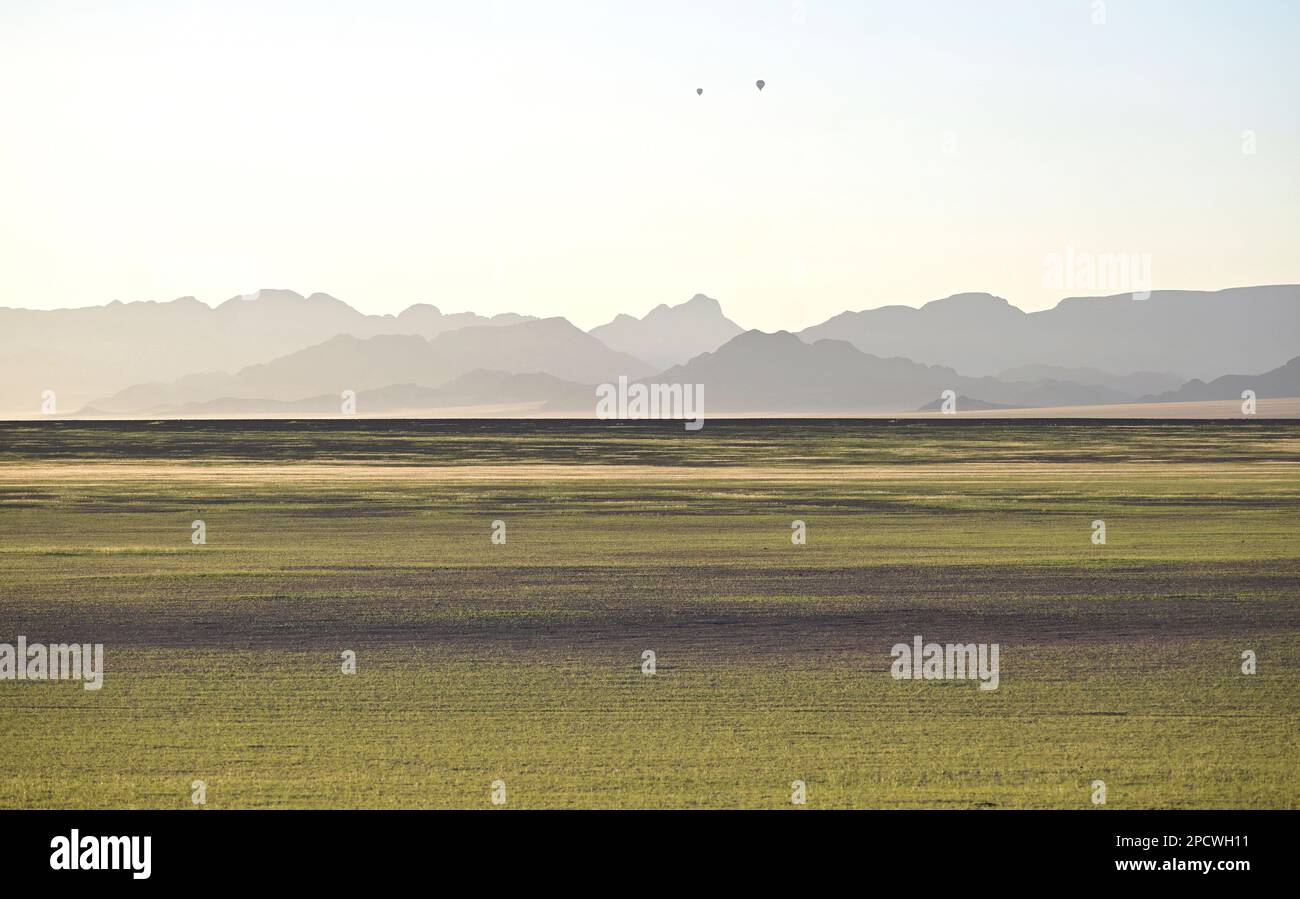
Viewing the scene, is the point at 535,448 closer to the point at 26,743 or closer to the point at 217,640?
the point at 217,640

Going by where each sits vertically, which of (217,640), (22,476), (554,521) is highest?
(22,476)

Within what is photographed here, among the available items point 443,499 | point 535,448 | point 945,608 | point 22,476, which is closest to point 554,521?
point 443,499

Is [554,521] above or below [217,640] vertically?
above

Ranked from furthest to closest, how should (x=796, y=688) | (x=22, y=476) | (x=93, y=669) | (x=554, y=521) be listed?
(x=22, y=476) → (x=554, y=521) → (x=93, y=669) → (x=796, y=688)

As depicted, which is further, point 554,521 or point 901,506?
point 901,506

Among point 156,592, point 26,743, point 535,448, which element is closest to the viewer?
point 26,743

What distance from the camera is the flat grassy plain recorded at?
11.9 metres

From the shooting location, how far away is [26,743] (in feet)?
43.1

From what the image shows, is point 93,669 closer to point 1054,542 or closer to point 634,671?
point 634,671

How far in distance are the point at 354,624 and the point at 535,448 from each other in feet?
243

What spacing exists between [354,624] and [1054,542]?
18.8 m

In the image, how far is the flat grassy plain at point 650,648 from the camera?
39.1ft

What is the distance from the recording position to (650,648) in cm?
1817
